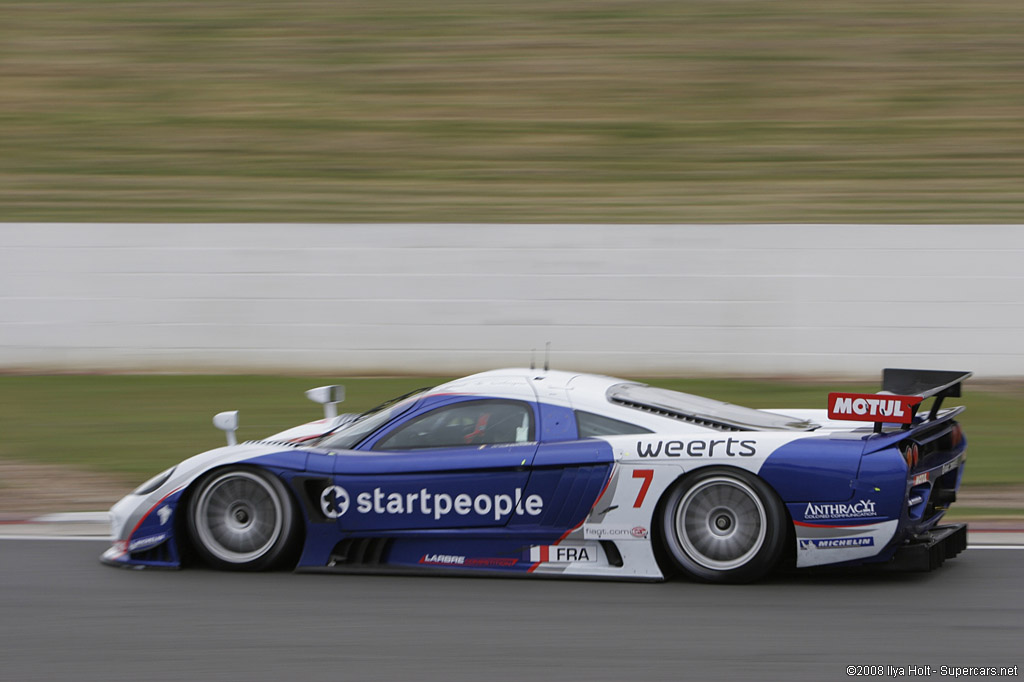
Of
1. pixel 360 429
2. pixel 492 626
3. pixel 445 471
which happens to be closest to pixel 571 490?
pixel 445 471

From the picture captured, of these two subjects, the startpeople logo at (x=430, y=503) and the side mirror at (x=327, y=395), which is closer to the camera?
the startpeople logo at (x=430, y=503)

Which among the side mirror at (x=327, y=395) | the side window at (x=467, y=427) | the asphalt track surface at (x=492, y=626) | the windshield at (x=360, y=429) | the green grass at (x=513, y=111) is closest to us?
the asphalt track surface at (x=492, y=626)

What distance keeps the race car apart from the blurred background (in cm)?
280

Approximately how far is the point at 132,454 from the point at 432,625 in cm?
516

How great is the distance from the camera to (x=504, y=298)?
40.2 ft

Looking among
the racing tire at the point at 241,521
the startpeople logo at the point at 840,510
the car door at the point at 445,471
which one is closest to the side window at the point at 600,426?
the car door at the point at 445,471

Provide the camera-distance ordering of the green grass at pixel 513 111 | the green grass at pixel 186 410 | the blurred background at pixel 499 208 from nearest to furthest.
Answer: the green grass at pixel 186 410, the blurred background at pixel 499 208, the green grass at pixel 513 111

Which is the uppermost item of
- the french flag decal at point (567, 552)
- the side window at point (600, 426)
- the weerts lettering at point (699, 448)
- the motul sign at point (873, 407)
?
the motul sign at point (873, 407)

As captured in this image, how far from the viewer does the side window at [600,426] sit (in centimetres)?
576

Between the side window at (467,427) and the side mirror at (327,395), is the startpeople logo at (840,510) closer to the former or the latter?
the side window at (467,427)

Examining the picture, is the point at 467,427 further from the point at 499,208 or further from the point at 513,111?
the point at 513,111

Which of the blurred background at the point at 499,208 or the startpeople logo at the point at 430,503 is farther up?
the blurred background at the point at 499,208

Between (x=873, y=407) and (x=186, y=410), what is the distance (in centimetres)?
717

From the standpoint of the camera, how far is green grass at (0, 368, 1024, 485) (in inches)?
370
